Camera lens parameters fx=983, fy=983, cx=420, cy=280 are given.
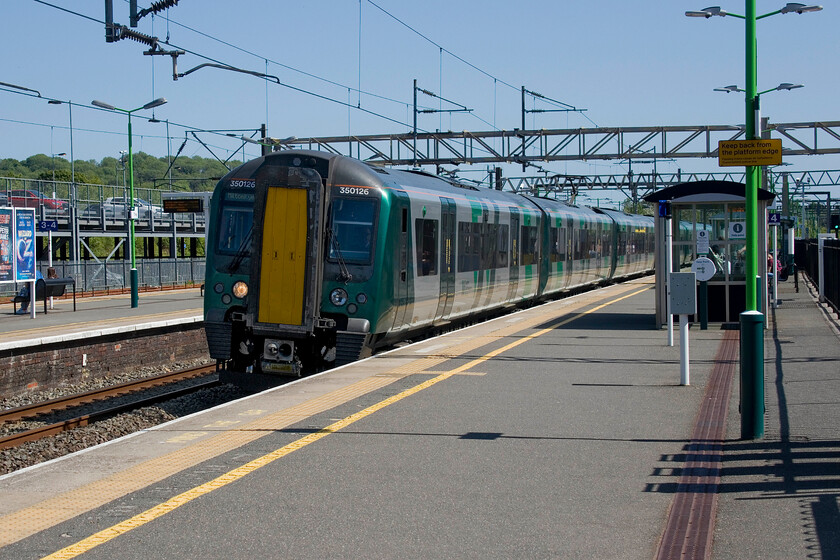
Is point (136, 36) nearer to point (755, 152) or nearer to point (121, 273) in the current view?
point (755, 152)

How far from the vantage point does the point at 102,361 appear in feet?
61.0

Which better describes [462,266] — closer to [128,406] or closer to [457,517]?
[128,406]

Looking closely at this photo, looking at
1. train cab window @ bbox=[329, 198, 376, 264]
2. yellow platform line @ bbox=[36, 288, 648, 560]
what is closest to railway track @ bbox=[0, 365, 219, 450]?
train cab window @ bbox=[329, 198, 376, 264]

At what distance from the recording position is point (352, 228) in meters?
13.6

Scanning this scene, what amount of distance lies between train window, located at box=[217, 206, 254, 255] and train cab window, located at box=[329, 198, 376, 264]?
3.85ft

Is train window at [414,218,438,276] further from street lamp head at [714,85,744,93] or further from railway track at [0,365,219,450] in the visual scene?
street lamp head at [714,85,744,93]

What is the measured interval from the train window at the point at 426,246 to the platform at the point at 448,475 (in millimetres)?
3395

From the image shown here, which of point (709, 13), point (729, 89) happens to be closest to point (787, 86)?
point (729, 89)

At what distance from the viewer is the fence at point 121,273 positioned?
126ft

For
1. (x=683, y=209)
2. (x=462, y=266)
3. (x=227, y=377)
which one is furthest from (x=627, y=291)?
(x=227, y=377)

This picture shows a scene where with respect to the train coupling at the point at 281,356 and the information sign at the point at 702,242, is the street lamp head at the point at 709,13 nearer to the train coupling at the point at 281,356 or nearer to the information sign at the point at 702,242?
the information sign at the point at 702,242

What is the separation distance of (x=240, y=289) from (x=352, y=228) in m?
1.75

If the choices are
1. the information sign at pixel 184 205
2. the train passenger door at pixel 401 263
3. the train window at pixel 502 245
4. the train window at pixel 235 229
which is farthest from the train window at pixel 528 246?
the information sign at pixel 184 205

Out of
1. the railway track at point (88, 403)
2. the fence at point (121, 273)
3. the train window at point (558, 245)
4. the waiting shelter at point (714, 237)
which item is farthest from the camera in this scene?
the fence at point (121, 273)
